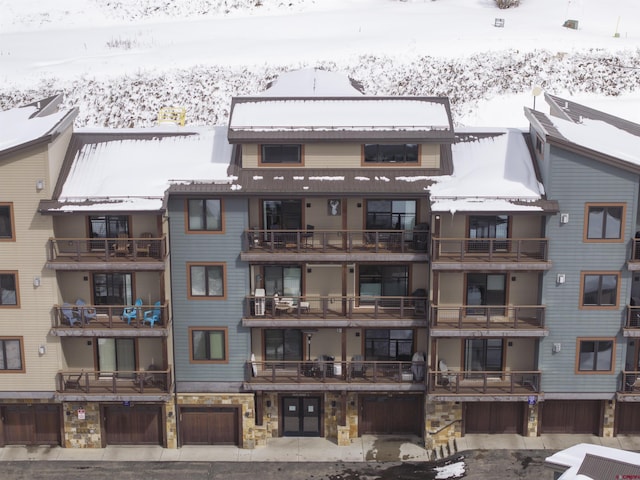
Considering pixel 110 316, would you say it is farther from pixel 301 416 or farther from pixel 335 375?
pixel 335 375

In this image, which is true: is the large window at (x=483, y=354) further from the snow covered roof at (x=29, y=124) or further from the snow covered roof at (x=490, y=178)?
the snow covered roof at (x=29, y=124)

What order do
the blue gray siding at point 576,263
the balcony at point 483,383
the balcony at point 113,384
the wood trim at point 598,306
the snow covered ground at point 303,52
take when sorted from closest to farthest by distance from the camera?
1. the blue gray siding at point 576,263
2. the wood trim at point 598,306
3. the balcony at point 483,383
4. the balcony at point 113,384
5. the snow covered ground at point 303,52

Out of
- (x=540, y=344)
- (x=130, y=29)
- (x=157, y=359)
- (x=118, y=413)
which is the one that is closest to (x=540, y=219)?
(x=540, y=344)

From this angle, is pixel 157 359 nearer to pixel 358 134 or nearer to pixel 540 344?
pixel 358 134

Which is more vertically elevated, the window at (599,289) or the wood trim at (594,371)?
the window at (599,289)

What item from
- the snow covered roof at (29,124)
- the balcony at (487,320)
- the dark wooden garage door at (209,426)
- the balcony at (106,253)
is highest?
the snow covered roof at (29,124)

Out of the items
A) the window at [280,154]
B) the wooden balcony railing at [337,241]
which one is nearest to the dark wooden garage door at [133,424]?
the wooden balcony railing at [337,241]

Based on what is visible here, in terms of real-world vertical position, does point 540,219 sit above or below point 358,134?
below
